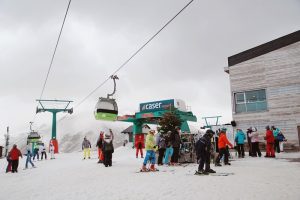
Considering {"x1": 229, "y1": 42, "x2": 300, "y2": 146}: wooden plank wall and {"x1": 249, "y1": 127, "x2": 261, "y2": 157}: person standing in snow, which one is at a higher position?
{"x1": 229, "y1": 42, "x2": 300, "y2": 146}: wooden plank wall

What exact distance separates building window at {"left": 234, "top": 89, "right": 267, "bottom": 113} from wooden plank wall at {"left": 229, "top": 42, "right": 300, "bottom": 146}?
353 millimetres

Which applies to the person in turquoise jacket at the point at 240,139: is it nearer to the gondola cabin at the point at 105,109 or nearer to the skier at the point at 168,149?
the skier at the point at 168,149

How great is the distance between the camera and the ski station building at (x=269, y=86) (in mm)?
19547

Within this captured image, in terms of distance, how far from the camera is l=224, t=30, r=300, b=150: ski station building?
1955 cm

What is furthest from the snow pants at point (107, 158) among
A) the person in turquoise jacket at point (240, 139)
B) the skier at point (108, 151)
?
the person in turquoise jacket at point (240, 139)

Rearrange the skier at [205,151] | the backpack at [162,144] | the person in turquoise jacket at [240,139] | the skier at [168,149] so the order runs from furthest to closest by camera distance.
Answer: the person in turquoise jacket at [240,139] < the backpack at [162,144] < the skier at [168,149] < the skier at [205,151]

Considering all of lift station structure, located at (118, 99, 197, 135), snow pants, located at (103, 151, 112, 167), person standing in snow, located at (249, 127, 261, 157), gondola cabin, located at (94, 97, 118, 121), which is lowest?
snow pants, located at (103, 151, 112, 167)

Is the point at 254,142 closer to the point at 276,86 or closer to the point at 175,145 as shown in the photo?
the point at 175,145

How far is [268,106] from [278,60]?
352 cm

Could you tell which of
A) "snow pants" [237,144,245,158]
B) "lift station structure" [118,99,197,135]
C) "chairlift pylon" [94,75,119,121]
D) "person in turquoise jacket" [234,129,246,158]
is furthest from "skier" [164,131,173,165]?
"lift station structure" [118,99,197,135]

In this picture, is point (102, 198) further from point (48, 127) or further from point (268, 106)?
point (48, 127)

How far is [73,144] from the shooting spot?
408 ft

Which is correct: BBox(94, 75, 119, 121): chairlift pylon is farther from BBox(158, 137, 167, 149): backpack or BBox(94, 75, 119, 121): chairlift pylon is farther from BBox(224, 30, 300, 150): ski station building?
BBox(224, 30, 300, 150): ski station building

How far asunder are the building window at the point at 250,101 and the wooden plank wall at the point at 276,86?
0.35 meters
